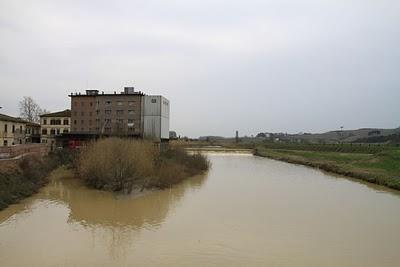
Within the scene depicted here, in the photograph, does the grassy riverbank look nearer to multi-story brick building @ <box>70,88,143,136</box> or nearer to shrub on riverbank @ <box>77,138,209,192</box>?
shrub on riverbank @ <box>77,138,209,192</box>

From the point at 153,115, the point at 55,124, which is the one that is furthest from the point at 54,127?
the point at 153,115

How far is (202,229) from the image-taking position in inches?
741

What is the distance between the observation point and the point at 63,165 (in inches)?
1788

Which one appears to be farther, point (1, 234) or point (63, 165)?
point (63, 165)

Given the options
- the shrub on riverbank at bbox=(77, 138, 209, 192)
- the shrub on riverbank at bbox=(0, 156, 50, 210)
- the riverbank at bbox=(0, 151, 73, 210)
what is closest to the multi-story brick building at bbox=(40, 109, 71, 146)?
the riverbank at bbox=(0, 151, 73, 210)

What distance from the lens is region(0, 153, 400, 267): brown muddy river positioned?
1466cm

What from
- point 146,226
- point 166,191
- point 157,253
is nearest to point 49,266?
point 157,253

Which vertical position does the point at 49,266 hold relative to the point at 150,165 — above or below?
below

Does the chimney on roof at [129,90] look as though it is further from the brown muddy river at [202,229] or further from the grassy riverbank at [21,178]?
the brown muddy river at [202,229]

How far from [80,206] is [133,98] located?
159ft

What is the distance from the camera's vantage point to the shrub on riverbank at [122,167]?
99.1 feet

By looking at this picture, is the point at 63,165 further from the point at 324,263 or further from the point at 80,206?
the point at 324,263

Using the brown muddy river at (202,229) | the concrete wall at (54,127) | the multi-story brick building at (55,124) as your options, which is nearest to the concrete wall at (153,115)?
the concrete wall at (54,127)

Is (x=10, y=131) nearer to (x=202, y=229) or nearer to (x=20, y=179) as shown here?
(x=20, y=179)
